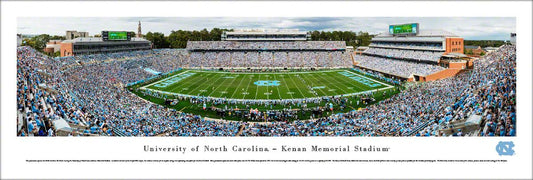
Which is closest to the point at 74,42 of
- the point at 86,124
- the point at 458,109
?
the point at 86,124

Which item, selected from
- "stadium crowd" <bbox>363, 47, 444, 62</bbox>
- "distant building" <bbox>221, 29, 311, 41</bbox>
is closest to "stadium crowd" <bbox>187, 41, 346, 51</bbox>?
"distant building" <bbox>221, 29, 311, 41</bbox>

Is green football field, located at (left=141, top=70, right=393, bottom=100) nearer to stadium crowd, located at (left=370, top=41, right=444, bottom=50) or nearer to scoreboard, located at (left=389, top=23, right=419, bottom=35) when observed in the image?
stadium crowd, located at (left=370, top=41, right=444, bottom=50)

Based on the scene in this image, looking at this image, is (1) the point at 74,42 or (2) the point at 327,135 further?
(1) the point at 74,42

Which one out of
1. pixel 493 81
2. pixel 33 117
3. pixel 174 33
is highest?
pixel 174 33

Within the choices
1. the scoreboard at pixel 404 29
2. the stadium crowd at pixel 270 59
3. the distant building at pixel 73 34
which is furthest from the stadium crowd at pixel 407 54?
the distant building at pixel 73 34

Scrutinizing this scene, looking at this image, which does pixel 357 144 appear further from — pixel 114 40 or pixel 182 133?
pixel 114 40

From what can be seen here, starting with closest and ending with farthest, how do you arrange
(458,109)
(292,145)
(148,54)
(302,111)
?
(292,145) < (458,109) < (302,111) < (148,54)
